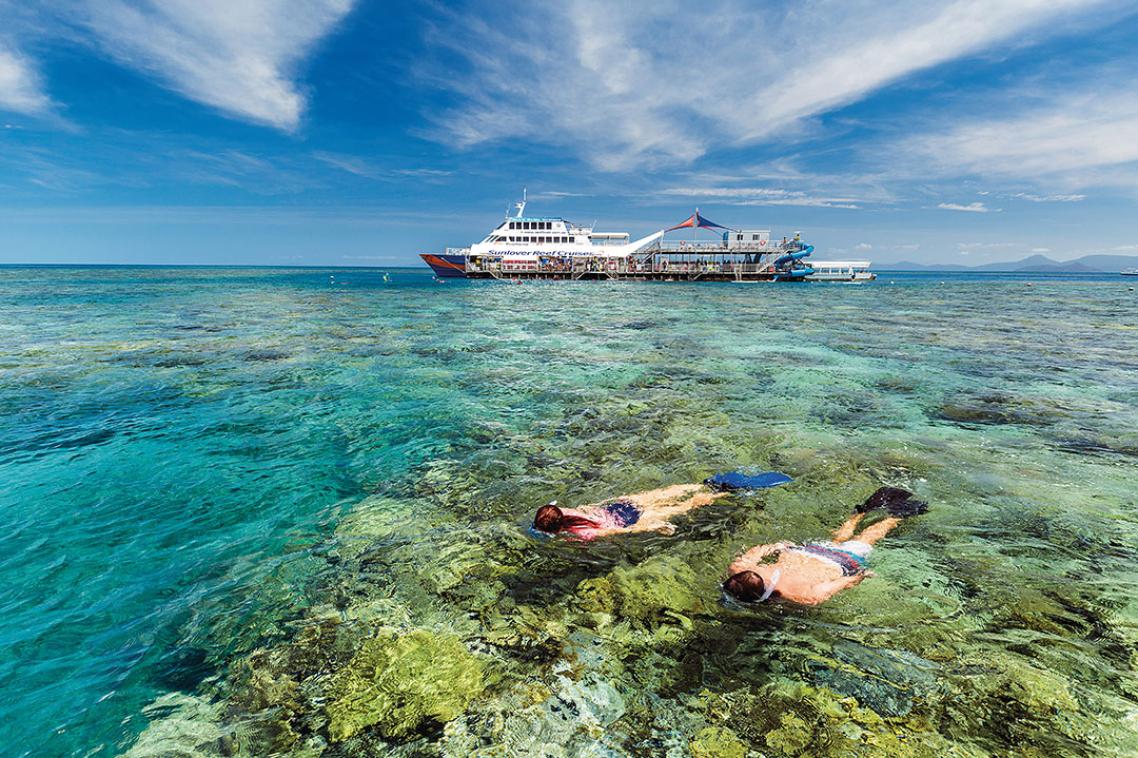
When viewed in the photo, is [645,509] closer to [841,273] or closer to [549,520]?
[549,520]

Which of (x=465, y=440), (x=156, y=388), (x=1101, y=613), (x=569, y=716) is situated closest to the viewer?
(x=569, y=716)

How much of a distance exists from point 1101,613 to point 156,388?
16.4m

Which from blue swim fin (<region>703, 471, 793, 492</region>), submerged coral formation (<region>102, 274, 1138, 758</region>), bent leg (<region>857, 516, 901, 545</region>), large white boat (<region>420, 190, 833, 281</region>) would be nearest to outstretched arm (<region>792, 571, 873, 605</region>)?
submerged coral formation (<region>102, 274, 1138, 758</region>)

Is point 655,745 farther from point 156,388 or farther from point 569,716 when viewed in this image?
point 156,388

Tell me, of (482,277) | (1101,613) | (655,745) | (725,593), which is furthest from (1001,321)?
(482,277)

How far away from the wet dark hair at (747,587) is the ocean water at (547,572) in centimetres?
22

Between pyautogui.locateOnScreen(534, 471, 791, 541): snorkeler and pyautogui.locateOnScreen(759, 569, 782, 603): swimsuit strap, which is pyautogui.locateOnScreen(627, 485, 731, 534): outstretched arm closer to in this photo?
pyautogui.locateOnScreen(534, 471, 791, 541): snorkeler

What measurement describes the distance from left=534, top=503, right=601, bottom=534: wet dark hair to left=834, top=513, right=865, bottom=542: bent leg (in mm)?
2650

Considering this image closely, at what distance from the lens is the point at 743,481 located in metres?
6.66

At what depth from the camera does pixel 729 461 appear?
7.56m

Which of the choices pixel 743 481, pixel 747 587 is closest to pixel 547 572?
pixel 747 587

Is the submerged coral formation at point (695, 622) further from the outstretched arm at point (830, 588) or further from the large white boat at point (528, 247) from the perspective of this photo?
the large white boat at point (528, 247)

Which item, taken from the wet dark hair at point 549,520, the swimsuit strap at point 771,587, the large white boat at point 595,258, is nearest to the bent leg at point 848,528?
the swimsuit strap at point 771,587

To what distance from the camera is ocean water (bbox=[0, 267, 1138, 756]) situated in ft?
10.2
